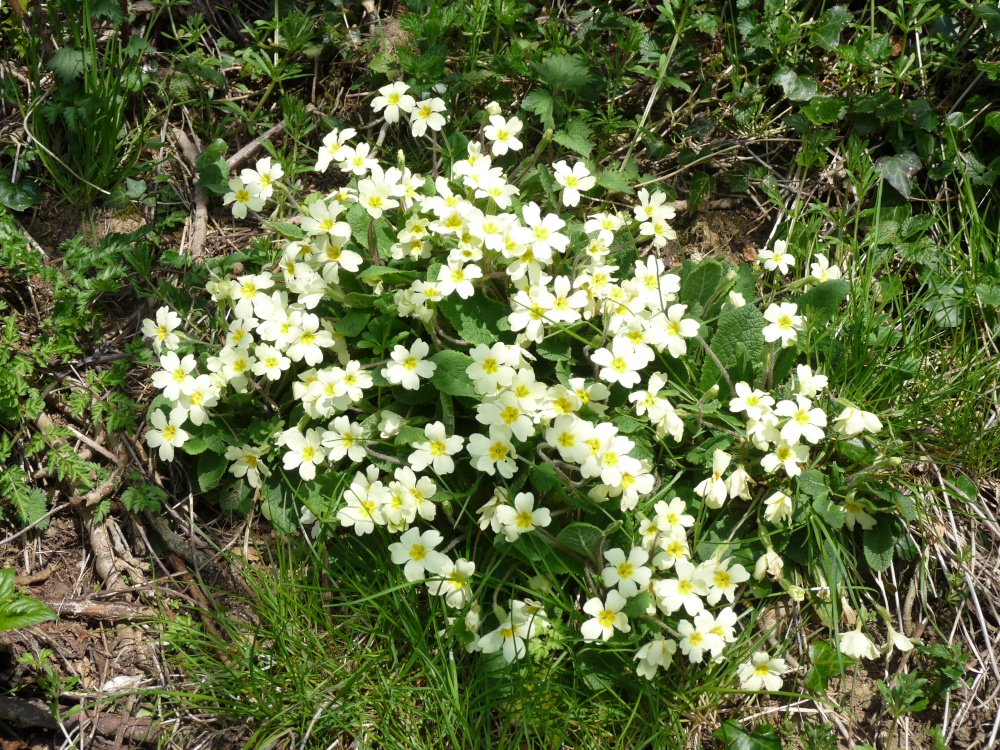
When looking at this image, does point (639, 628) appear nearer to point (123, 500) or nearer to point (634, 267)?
point (634, 267)

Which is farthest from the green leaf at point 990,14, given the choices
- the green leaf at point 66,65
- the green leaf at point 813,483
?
the green leaf at point 66,65

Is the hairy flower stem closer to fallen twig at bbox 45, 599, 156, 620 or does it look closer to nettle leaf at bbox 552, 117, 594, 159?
nettle leaf at bbox 552, 117, 594, 159

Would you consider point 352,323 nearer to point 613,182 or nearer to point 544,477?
point 544,477

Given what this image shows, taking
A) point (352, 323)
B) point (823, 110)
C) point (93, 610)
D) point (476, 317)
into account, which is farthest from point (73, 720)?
point (823, 110)

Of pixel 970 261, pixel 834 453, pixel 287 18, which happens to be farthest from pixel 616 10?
pixel 834 453

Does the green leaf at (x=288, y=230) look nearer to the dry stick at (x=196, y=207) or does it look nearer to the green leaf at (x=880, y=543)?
the dry stick at (x=196, y=207)

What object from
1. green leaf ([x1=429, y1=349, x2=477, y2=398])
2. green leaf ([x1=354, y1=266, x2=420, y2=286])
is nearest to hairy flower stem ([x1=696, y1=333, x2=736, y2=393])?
green leaf ([x1=429, y1=349, x2=477, y2=398])

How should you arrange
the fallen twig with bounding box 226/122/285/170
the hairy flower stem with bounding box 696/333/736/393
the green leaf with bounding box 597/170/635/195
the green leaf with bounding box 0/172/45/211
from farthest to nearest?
the fallen twig with bounding box 226/122/285/170 → the green leaf with bounding box 0/172/45/211 → the green leaf with bounding box 597/170/635/195 → the hairy flower stem with bounding box 696/333/736/393
